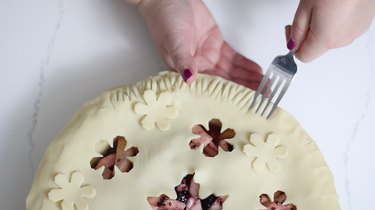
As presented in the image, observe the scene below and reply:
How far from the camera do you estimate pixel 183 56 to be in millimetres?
895

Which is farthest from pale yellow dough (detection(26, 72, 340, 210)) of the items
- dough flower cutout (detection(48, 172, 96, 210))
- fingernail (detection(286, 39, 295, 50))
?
fingernail (detection(286, 39, 295, 50))

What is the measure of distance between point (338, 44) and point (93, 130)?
0.46m

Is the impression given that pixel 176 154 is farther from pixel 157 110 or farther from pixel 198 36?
pixel 198 36

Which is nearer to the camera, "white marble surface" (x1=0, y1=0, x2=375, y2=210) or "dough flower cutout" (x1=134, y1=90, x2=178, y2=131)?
"dough flower cutout" (x1=134, y1=90, x2=178, y2=131)

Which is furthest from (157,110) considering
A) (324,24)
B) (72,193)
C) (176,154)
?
(324,24)

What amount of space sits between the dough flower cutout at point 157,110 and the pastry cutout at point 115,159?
0.05m

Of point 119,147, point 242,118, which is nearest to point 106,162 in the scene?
point 119,147

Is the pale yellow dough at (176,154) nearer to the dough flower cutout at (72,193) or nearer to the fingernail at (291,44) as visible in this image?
the dough flower cutout at (72,193)

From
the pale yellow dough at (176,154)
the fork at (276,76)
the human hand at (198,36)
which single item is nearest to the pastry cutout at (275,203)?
the pale yellow dough at (176,154)

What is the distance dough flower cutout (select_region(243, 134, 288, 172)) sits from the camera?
0.88 metres

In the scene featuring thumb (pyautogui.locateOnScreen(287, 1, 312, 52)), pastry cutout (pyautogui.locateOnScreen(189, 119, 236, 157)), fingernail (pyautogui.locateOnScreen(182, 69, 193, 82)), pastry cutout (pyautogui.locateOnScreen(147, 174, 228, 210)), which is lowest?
pastry cutout (pyautogui.locateOnScreen(147, 174, 228, 210))

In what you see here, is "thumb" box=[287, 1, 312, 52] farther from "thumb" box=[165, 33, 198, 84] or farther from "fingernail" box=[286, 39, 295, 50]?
"thumb" box=[165, 33, 198, 84]

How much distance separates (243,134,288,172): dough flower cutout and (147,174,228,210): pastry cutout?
0.08 m

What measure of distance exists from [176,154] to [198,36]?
0.96 ft
